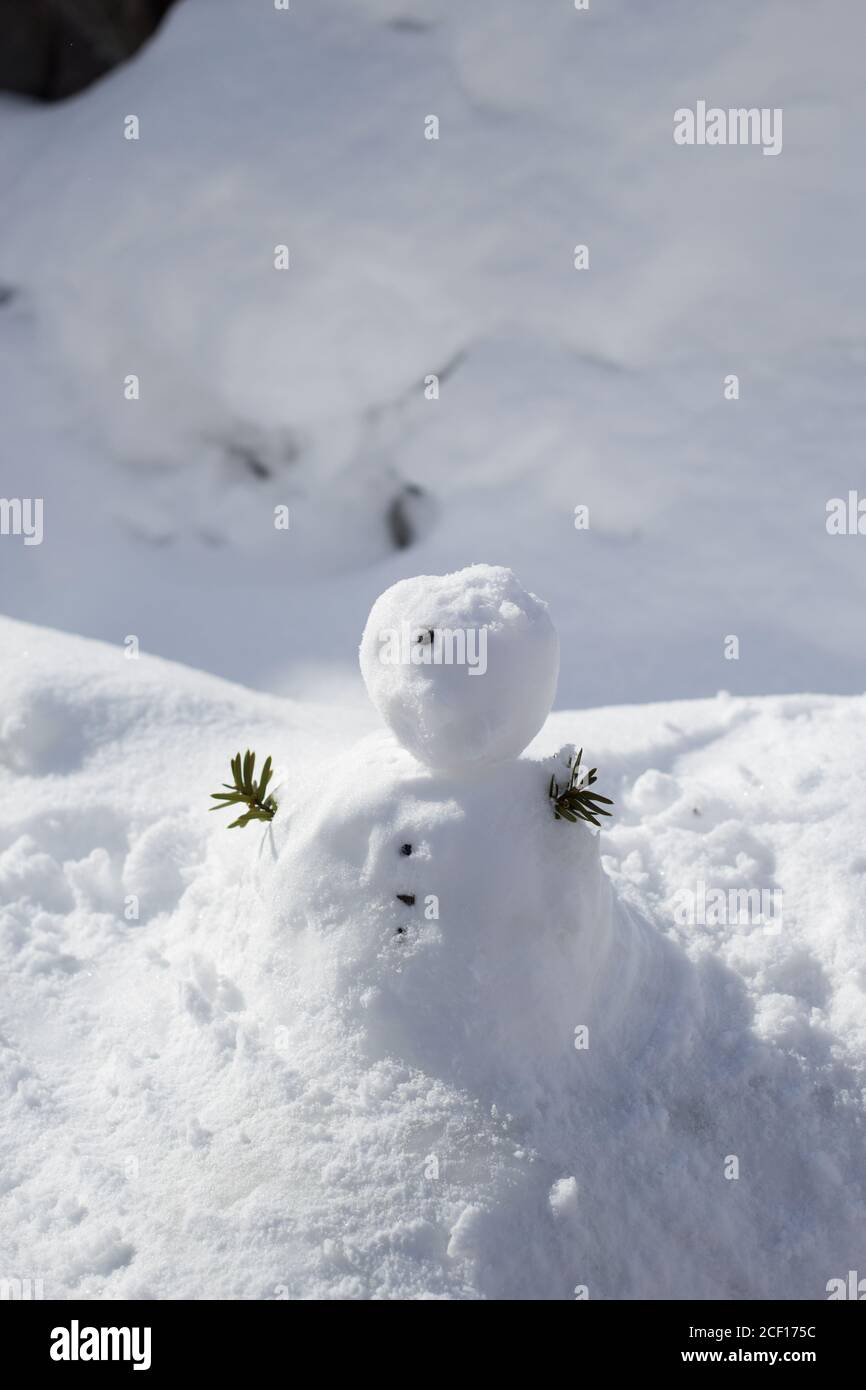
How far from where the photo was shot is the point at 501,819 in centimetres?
220

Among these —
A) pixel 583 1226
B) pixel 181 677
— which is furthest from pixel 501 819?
pixel 181 677

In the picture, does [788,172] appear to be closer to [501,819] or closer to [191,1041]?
[501,819]

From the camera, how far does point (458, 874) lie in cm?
216

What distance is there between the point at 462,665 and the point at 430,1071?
67cm

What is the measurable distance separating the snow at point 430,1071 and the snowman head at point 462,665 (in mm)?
108

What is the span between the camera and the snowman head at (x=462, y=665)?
2.10m

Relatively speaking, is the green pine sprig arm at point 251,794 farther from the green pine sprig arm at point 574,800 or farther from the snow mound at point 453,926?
the green pine sprig arm at point 574,800
